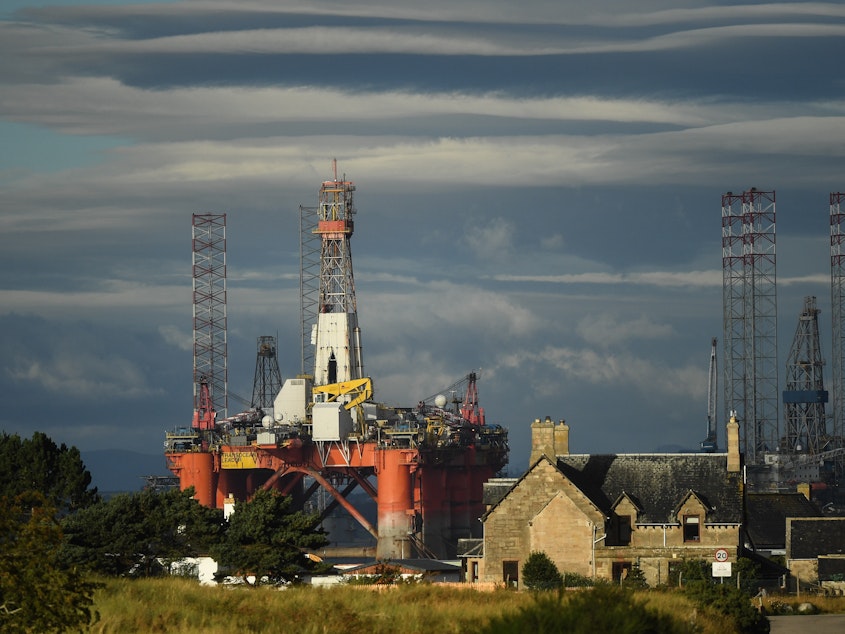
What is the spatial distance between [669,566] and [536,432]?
10.9 meters

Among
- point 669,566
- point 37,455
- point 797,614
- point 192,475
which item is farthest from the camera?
point 192,475

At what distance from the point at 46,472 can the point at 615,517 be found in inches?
1500

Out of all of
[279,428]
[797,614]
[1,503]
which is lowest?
[797,614]

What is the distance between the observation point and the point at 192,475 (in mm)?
193625

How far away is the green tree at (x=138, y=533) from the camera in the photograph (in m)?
79.6

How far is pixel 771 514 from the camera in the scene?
374 feet

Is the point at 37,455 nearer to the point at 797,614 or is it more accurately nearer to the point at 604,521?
the point at 604,521

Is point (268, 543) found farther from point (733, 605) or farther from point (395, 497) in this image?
point (395, 497)

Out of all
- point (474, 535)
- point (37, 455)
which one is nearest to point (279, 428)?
point (474, 535)

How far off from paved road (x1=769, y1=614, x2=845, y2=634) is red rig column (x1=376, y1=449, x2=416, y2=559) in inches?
4300

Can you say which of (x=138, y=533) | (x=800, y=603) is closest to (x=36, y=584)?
(x=138, y=533)

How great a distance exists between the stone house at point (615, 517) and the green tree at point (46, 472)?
27.1 metres

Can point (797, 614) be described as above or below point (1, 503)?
below

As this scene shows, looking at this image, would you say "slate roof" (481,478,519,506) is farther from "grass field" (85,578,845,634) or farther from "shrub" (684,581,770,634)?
"grass field" (85,578,845,634)
